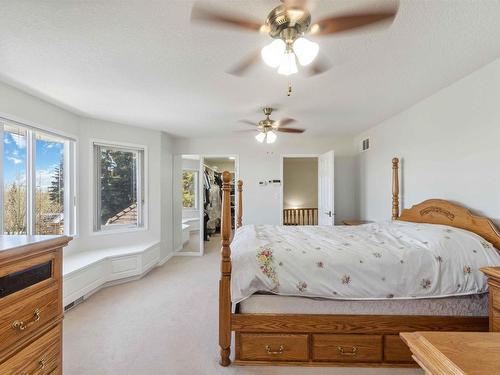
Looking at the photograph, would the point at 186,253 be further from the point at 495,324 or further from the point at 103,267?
the point at 495,324

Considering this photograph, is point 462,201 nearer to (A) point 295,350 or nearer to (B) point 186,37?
(A) point 295,350

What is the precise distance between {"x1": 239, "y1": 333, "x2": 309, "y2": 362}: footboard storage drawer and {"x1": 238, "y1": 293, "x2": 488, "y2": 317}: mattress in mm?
194

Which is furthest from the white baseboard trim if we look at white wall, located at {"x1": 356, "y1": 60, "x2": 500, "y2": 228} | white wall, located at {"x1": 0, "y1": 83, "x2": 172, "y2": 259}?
white wall, located at {"x1": 356, "y1": 60, "x2": 500, "y2": 228}

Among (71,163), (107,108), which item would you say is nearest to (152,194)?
(71,163)

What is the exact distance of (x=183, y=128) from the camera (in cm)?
430

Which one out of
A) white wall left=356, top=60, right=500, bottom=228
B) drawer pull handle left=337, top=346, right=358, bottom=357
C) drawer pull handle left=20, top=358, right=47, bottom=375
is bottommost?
drawer pull handle left=337, top=346, right=358, bottom=357

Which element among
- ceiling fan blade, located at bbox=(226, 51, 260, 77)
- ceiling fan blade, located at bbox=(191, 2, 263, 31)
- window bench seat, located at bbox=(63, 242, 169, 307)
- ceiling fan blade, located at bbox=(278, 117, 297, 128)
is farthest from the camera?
ceiling fan blade, located at bbox=(278, 117, 297, 128)

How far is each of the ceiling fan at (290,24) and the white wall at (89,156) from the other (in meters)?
2.46

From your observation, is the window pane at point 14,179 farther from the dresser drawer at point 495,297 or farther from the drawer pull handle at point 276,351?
the dresser drawer at point 495,297

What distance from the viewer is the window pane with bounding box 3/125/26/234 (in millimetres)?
2643

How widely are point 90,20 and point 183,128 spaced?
2.78m

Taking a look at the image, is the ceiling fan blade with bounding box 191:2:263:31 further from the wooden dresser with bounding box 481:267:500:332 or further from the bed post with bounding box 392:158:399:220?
the bed post with bounding box 392:158:399:220

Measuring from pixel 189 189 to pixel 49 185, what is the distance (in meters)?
4.44

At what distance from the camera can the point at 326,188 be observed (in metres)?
4.60
